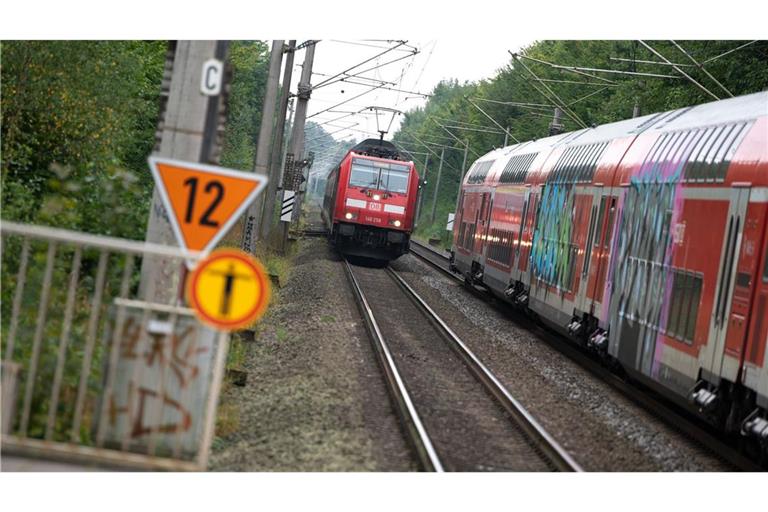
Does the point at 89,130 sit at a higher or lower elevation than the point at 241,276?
higher

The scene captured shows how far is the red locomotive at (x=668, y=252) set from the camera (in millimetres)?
10539

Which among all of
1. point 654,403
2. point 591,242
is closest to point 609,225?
point 591,242

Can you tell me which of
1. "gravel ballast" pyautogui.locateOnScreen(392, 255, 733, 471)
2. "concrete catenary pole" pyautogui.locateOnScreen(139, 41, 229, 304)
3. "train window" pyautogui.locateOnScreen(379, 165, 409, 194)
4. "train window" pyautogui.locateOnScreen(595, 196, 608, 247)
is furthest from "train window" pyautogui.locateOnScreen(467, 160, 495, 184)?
"concrete catenary pole" pyautogui.locateOnScreen(139, 41, 229, 304)

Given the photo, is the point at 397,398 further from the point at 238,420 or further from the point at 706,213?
the point at 706,213

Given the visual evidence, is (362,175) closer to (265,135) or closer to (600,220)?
(265,135)

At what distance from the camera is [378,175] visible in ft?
105

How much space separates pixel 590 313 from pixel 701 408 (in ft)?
16.3

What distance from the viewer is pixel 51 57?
60.2 ft

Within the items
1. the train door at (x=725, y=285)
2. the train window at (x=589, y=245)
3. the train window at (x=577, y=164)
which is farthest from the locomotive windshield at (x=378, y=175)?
the train door at (x=725, y=285)

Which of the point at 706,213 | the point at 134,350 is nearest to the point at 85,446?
the point at 134,350

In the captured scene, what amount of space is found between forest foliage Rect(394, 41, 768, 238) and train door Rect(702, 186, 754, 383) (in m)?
7.26

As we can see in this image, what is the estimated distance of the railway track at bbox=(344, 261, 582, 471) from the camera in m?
9.93

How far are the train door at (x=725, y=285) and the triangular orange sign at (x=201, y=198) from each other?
5507 millimetres

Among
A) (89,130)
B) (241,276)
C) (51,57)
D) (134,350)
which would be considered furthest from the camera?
(89,130)
